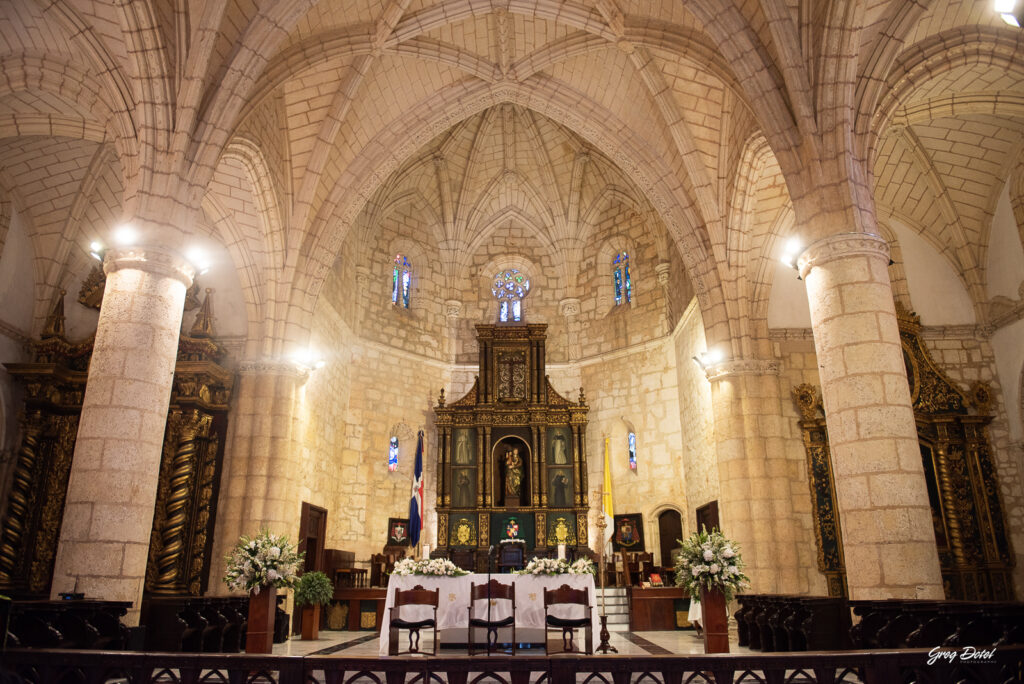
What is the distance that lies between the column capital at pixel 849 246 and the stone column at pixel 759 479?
201 inches

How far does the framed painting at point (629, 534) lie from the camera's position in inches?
697

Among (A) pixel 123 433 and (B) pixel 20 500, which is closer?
(A) pixel 123 433

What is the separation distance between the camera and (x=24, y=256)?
13.7 m

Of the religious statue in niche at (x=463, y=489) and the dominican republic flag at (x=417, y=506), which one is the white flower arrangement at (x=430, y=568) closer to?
the dominican republic flag at (x=417, y=506)

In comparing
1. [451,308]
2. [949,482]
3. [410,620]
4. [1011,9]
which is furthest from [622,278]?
[410,620]

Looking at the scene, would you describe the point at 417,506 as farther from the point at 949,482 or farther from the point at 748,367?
the point at 949,482

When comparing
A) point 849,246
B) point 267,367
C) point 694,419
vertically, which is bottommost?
point 694,419

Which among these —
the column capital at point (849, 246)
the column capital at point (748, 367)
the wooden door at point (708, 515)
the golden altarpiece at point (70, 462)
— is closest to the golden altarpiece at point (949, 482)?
the column capital at point (748, 367)

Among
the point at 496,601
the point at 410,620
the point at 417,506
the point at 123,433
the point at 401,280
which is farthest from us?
the point at 401,280

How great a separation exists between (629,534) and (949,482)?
7.29 metres

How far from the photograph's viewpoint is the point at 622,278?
20516mm

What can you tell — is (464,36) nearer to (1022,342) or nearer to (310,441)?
(310,441)

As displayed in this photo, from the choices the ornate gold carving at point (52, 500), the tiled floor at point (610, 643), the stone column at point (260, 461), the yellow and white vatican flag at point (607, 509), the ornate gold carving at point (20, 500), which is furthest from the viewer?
the yellow and white vatican flag at point (607, 509)

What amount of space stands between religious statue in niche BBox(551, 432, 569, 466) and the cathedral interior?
0.07 metres
